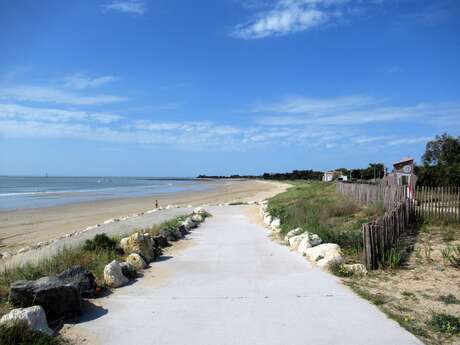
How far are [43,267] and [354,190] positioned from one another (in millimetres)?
17261

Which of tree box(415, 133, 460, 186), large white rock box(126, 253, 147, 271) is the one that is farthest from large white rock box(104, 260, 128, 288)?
tree box(415, 133, 460, 186)

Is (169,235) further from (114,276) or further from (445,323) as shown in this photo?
(445,323)

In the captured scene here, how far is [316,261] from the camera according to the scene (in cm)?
867

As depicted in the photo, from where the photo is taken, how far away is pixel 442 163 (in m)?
37.1

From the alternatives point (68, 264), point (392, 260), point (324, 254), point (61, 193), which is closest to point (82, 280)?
point (68, 264)

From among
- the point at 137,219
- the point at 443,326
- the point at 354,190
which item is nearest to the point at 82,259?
the point at 443,326

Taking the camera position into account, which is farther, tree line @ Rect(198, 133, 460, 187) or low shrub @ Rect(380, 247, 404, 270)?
tree line @ Rect(198, 133, 460, 187)

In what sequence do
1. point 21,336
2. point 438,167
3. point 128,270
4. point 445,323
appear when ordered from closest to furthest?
point 21,336
point 445,323
point 128,270
point 438,167

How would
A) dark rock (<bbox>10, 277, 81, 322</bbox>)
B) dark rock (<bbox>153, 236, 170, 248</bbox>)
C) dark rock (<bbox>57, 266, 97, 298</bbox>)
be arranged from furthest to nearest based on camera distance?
dark rock (<bbox>153, 236, 170, 248</bbox>), dark rock (<bbox>57, 266, 97, 298</bbox>), dark rock (<bbox>10, 277, 81, 322</bbox>)

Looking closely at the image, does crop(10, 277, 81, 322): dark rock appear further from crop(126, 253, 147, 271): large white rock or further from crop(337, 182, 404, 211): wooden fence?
crop(337, 182, 404, 211): wooden fence

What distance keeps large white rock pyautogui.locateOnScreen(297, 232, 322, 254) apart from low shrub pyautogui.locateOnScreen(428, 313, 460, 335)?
14.6 feet

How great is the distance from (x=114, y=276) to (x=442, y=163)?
120 feet

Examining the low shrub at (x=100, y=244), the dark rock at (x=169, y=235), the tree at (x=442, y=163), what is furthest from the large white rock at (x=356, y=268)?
the tree at (x=442, y=163)

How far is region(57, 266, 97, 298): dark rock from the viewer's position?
6203 mm
